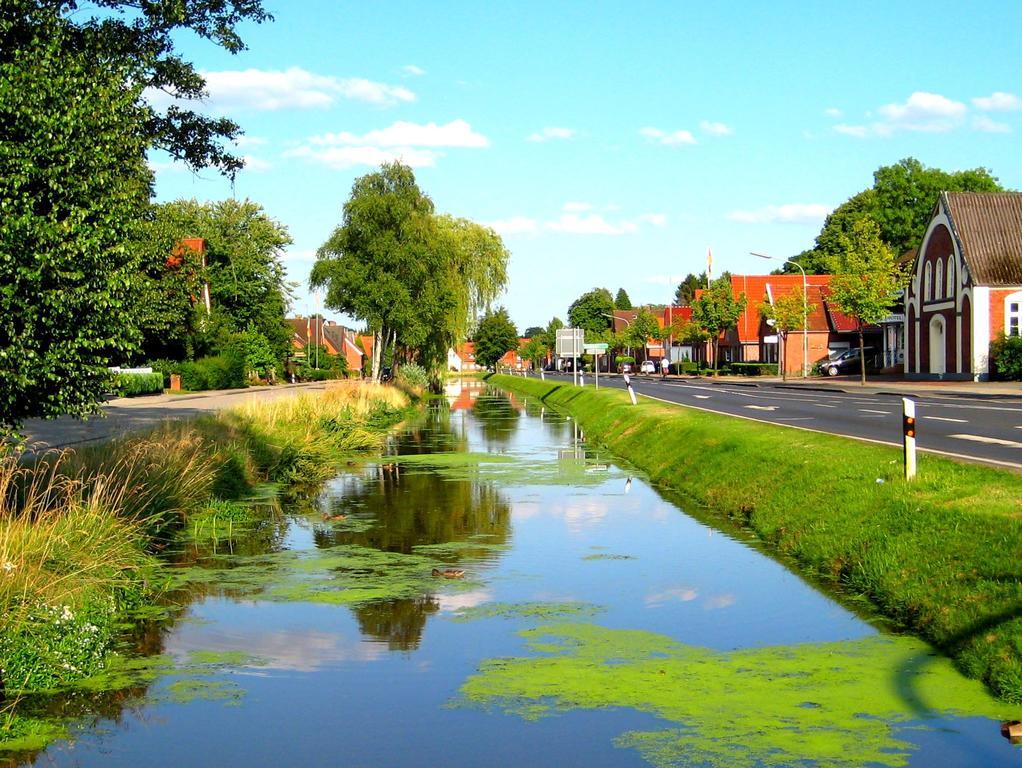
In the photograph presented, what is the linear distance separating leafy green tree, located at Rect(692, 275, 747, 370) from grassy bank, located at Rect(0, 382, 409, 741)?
251 feet

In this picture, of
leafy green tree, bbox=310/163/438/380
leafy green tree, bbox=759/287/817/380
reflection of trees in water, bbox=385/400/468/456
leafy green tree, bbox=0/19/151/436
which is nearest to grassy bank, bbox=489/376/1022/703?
leafy green tree, bbox=0/19/151/436

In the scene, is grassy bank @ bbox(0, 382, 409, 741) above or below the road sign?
below

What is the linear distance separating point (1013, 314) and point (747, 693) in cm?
5776

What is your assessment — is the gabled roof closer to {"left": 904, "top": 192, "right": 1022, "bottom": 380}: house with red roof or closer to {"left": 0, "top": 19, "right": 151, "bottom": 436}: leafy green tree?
{"left": 904, "top": 192, "right": 1022, "bottom": 380}: house with red roof

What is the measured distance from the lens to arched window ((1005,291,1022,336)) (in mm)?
59375

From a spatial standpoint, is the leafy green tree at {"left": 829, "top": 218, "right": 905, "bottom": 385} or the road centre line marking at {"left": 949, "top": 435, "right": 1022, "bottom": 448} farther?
the leafy green tree at {"left": 829, "top": 218, "right": 905, "bottom": 385}

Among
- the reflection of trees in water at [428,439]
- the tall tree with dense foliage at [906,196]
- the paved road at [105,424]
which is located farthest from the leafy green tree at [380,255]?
the tall tree with dense foliage at [906,196]

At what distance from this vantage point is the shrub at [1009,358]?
5544 centimetres

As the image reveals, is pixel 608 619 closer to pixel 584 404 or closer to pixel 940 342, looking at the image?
pixel 584 404

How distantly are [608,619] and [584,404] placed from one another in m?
38.2

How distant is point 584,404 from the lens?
4828 centimetres

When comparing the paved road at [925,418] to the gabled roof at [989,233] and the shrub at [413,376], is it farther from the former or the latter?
the shrub at [413,376]

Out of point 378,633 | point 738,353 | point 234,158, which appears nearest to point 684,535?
point 378,633

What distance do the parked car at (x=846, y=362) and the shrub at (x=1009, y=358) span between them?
→ 24.7m
